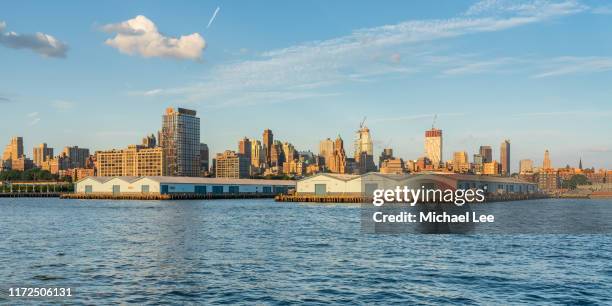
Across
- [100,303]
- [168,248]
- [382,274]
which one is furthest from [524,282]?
[168,248]

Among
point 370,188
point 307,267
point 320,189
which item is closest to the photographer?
point 307,267

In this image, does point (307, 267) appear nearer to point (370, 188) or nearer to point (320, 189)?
point (370, 188)

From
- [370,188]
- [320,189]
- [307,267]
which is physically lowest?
[307,267]

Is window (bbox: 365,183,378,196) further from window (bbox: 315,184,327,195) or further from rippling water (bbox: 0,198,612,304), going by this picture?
rippling water (bbox: 0,198,612,304)

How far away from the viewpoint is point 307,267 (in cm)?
4134

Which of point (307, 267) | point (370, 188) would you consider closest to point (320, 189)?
A: point (370, 188)

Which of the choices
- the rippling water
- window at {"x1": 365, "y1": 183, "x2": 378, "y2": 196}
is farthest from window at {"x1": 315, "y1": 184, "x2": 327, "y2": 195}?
the rippling water

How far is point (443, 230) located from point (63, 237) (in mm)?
41963

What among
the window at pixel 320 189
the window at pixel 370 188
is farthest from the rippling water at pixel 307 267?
the window at pixel 320 189

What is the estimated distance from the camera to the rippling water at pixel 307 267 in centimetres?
3250

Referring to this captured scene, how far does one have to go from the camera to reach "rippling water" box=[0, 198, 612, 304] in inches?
1280

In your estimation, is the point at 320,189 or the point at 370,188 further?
the point at 320,189

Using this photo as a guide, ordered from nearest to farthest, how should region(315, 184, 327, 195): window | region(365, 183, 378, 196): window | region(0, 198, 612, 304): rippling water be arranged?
region(0, 198, 612, 304): rippling water, region(365, 183, 378, 196): window, region(315, 184, 327, 195): window

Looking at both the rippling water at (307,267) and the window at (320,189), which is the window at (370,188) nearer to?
the window at (320,189)
